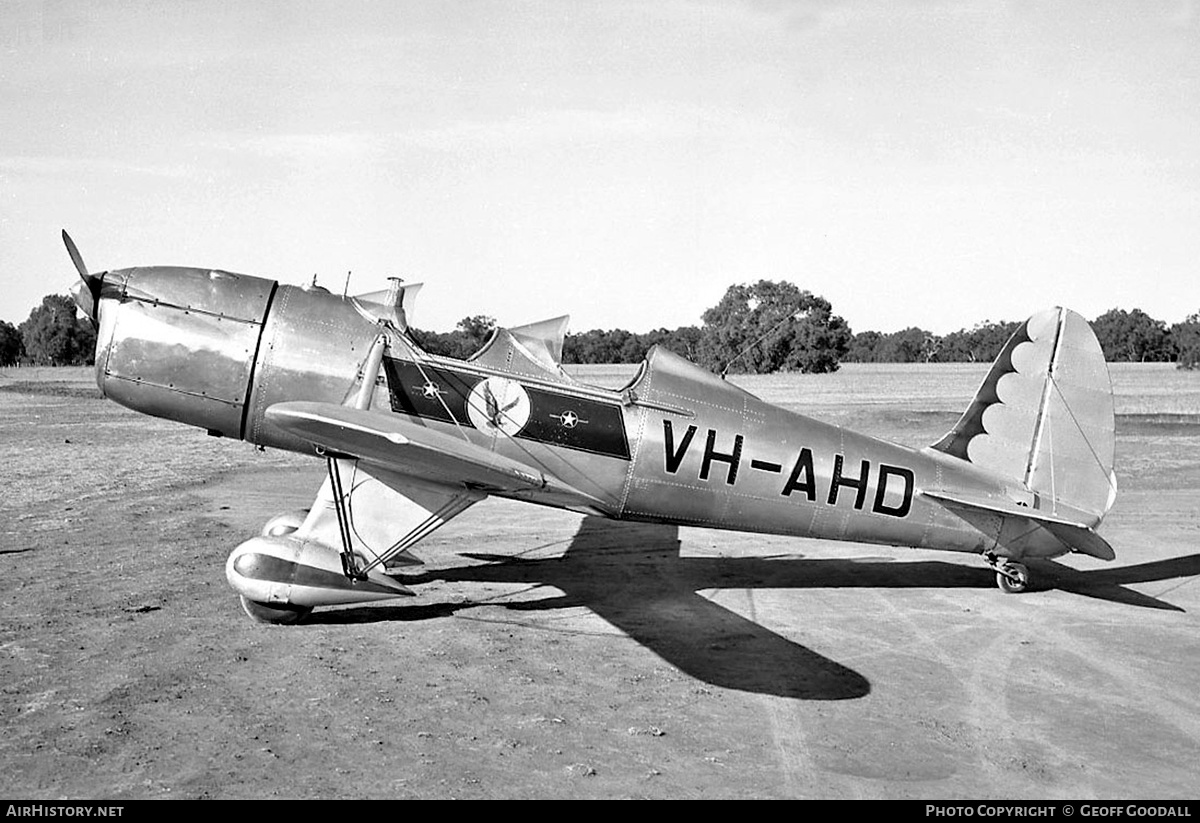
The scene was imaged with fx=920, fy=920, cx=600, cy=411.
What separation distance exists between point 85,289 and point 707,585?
6373mm

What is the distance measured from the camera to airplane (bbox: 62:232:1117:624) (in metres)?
7.36

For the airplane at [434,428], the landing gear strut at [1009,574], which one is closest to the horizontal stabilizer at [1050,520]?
the airplane at [434,428]

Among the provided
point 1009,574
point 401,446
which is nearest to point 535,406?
point 401,446

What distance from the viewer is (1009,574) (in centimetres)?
911

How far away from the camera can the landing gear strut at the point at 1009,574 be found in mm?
9016

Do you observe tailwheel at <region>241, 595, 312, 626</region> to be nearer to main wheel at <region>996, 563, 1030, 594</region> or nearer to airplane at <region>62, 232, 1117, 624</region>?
airplane at <region>62, 232, 1117, 624</region>

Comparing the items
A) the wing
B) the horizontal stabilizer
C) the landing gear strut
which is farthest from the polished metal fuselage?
the landing gear strut

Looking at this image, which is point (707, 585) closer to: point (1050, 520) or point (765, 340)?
point (1050, 520)

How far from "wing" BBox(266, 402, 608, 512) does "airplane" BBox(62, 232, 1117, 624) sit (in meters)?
0.23

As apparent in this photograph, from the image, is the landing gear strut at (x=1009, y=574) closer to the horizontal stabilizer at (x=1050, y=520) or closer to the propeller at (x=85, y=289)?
the horizontal stabilizer at (x=1050, y=520)

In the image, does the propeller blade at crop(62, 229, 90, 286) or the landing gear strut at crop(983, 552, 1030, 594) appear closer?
the propeller blade at crop(62, 229, 90, 286)

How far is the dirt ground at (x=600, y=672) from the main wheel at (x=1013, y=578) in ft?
0.52
